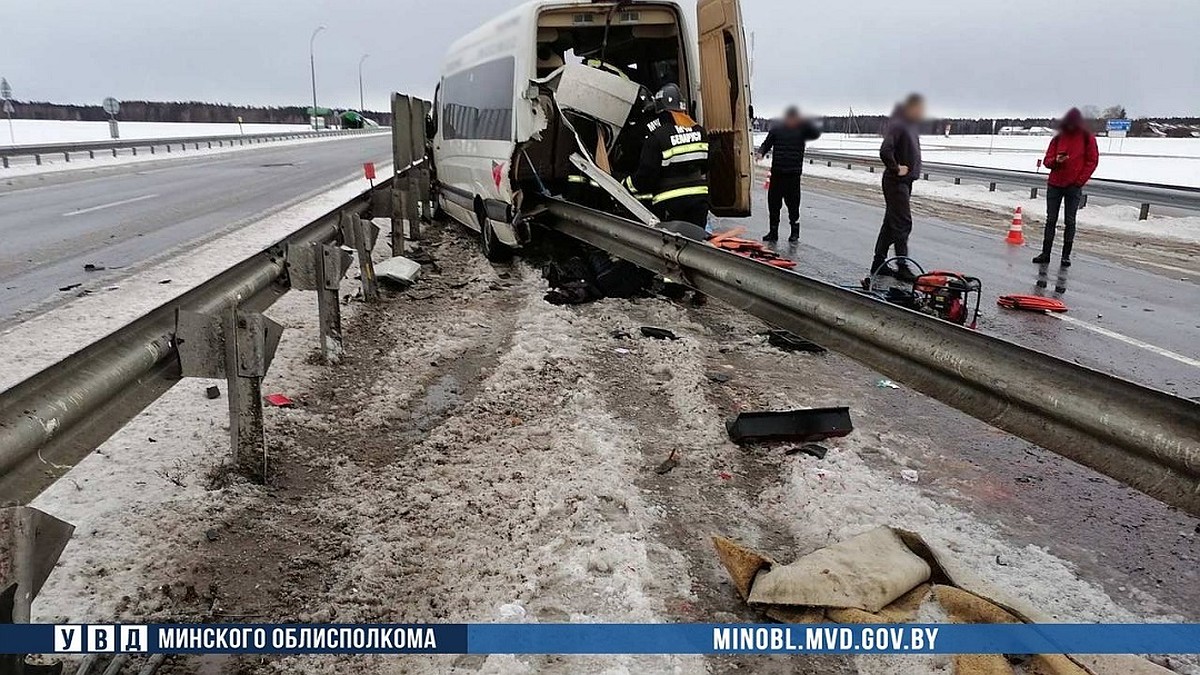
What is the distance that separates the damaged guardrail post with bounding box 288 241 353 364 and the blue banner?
2.60 meters

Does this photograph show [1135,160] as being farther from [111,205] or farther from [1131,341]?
[111,205]

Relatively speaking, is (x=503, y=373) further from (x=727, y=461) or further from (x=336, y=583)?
(x=336, y=583)

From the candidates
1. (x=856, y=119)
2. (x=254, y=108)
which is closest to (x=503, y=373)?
(x=856, y=119)

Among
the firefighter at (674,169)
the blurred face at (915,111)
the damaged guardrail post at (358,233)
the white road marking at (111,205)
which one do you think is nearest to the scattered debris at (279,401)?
the damaged guardrail post at (358,233)

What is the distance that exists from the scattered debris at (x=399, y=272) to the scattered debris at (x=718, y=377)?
3.71 m

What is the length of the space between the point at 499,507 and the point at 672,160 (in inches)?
173

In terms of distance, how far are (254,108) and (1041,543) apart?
9688 centimetres

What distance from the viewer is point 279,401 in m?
4.59

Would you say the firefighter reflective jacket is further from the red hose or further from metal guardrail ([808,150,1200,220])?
metal guardrail ([808,150,1200,220])

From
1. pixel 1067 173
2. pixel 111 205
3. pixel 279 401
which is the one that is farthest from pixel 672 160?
pixel 111 205

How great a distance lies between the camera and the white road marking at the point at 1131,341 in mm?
5887

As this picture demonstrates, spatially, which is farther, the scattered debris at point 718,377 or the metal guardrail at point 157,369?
the scattered debris at point 718,377

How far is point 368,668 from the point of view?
2480 mm

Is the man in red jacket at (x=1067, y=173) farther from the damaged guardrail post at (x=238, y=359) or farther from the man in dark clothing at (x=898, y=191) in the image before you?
the damaged guardrail post at (x=238, y=359)
